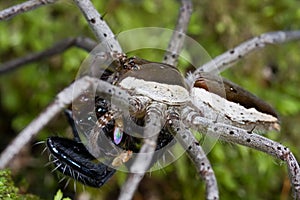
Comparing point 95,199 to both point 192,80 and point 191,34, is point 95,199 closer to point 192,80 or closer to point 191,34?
point 192,80

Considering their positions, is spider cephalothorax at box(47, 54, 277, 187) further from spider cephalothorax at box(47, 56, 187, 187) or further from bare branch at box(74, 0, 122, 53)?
bare branch at box(74, 0, 122, 53)

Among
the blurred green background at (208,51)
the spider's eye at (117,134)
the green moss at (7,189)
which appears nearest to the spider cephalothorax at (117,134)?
the spider's eye at (117,134)

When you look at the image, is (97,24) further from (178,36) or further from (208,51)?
(208,51)

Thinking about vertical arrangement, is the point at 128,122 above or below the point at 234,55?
below

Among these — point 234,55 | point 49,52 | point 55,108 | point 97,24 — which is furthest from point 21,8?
point 234,55

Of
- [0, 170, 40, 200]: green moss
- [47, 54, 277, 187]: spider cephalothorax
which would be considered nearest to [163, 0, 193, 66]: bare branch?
[47, 54, 277, 187]: spider cephalothorax

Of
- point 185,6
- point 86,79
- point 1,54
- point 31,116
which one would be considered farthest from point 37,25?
point 86,79
